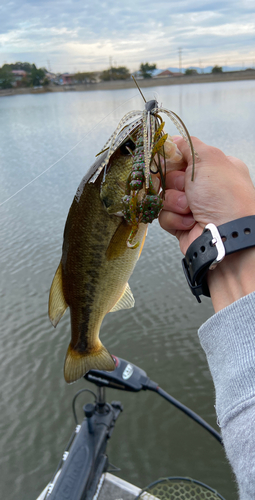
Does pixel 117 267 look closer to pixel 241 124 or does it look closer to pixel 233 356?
pixel 233 356

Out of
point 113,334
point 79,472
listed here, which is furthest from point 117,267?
point 113,334

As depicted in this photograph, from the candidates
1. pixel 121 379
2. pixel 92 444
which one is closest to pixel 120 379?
pixel 121 379

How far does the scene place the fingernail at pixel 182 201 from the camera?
1824 mm

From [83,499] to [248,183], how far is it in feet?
10.5

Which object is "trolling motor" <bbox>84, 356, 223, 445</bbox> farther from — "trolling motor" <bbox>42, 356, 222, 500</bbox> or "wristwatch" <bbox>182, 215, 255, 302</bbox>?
"wristwatch" <bbox>182, 215, 255, 302</bbox>

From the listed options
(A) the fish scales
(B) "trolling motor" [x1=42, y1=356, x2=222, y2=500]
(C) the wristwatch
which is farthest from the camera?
(B) "trolling motor" [x1=42, y1=356, x2=222, y2=500]

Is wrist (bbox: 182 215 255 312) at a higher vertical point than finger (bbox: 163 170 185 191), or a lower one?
lower

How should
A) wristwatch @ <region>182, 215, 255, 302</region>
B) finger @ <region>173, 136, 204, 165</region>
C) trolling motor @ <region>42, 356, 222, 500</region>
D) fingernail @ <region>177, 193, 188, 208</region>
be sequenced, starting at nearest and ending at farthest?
wristwatch @ <region>182, 215, 255, 302</region>
finger @ <region>173, 136, 204, 165</region>
fingernail @ <region>177, 193, 188, 208</region>
trolling motor @ <region>42, 356, 222, 500</region>

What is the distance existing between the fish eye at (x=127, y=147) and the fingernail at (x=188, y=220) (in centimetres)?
56

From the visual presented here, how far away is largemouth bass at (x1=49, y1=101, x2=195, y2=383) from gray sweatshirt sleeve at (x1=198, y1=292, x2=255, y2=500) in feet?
1.78

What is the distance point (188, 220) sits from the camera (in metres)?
1.89

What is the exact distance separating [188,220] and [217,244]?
1.57 ft

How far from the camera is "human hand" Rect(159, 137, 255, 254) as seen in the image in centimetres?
159

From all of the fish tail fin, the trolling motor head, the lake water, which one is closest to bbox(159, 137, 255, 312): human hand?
the lake water
